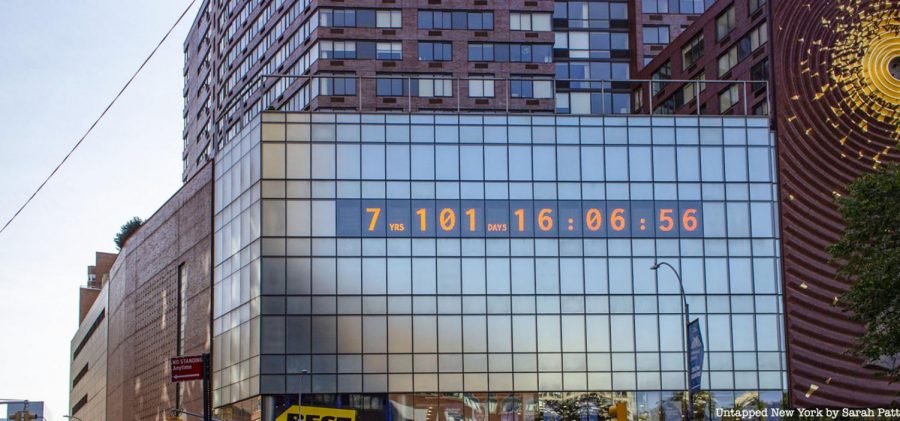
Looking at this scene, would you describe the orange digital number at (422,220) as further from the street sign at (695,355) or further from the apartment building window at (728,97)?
the street sign at (695,355)

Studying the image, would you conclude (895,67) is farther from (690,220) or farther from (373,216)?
(373,216)

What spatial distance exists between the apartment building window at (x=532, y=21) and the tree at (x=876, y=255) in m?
55.5

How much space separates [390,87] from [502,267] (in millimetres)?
29738

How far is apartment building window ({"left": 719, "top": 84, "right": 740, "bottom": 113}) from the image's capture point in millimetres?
82750

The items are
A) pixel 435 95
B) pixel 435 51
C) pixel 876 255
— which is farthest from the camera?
pixel 435 51

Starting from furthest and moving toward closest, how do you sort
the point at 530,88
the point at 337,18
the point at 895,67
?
the point at 530,88 < the point at 337,18 < the point at 895,67

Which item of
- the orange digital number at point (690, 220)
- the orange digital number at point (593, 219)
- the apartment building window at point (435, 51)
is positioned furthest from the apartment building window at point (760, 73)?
the apartment building window at point (435, 51)

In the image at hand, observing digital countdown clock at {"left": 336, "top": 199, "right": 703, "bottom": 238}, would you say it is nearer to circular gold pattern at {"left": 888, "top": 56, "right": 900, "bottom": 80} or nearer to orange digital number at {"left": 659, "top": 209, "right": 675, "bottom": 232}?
orange digital number at {"left": 659, "top": 209, "right": 675, "bottom": 232}

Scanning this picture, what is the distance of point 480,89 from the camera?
98125 mm

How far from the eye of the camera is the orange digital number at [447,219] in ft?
233

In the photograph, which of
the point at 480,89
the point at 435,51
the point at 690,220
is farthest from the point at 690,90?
the point at 690,220

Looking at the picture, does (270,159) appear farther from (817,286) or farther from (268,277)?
(817,286)

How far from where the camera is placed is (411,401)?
6931 cm

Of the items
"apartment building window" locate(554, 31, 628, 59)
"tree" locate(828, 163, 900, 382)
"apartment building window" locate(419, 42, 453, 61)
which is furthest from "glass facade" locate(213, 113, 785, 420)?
"apartment building window" locate(554, 31, 628, 59)
